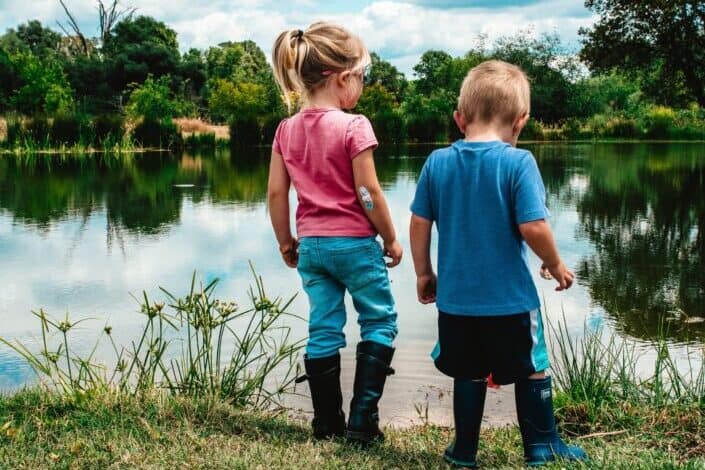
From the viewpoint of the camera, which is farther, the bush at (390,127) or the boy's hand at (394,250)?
the bush at (390,127)

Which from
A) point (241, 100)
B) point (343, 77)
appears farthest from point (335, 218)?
point (241, 100)

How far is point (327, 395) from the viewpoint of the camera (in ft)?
9.50

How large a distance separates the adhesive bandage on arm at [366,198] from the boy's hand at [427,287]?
0.91ft

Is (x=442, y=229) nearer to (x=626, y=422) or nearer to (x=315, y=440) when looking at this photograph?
(x=315, y=440)

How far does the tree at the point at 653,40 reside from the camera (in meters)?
28.4

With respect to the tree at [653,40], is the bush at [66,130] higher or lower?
lower

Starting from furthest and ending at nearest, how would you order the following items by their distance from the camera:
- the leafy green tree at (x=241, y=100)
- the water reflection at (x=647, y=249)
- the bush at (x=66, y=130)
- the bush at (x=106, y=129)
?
the leafy green tree at (x=241, y=100), the bush at (x=106, y=129), the bush at (x=66, y=130), the water reflection at (x=647, y=249)

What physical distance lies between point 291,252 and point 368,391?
0.58 metres

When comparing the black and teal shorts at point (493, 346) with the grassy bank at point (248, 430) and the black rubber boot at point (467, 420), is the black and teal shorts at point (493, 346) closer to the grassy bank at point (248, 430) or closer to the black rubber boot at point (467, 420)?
the black rubber boot at point (467, 420)

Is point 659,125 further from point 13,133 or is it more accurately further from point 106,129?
point 13,133

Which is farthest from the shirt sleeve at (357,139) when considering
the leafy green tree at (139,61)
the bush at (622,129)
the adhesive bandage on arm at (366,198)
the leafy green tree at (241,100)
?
the bush at (622,129)

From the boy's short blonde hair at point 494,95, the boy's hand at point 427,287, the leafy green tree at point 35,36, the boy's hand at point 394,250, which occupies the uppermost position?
the leafy green tree at point 35,36

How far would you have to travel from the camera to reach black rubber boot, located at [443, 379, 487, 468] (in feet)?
8.52

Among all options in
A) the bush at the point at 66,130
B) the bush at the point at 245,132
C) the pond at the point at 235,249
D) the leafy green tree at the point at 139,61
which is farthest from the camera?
the leafy green tree at the point at 139,61
